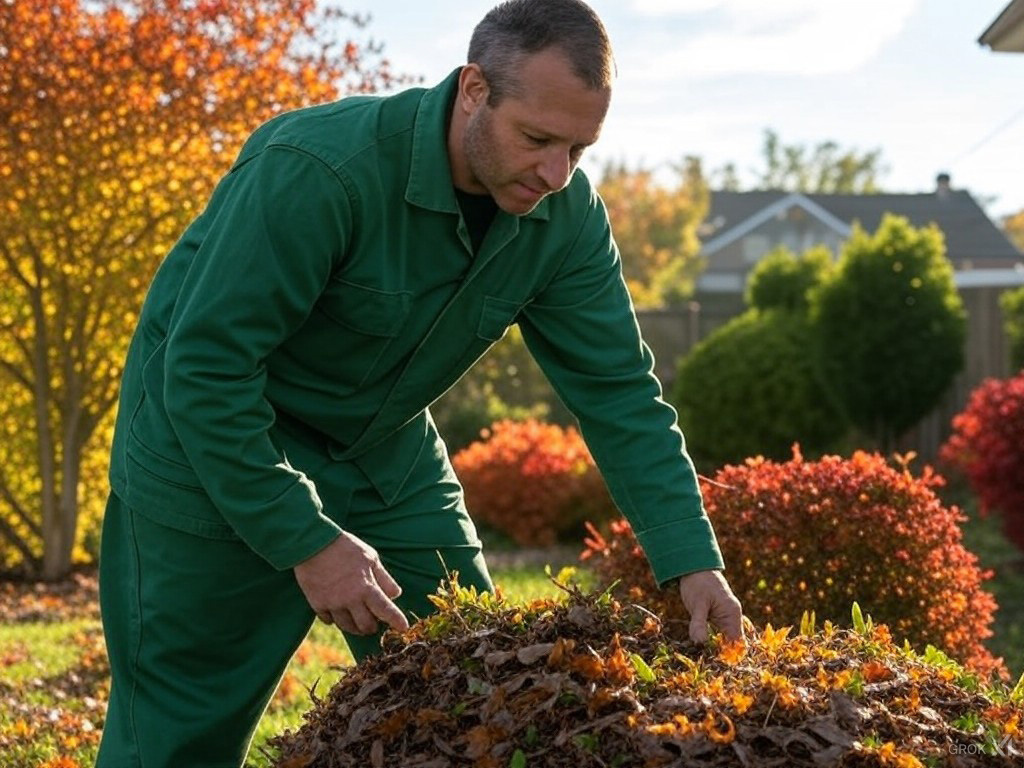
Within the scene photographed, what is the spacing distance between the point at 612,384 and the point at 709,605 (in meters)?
0.59

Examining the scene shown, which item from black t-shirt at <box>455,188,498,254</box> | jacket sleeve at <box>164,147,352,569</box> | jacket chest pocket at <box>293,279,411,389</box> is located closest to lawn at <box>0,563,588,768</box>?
jacket sleeve at <box>164,147,352,569</box>

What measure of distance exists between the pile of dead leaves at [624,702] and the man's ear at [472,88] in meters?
0.97

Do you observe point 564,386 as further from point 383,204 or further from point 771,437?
point 771,437

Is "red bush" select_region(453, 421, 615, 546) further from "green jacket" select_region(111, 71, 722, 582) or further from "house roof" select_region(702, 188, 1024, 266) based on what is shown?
"house roof" select_region(702, 188, 1024, 266)

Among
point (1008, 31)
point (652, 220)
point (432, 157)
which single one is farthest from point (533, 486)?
point (652, 220)

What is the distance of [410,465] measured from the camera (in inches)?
145

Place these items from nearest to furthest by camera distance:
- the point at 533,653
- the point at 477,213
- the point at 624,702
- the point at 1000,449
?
the point at 624,702 → the point at 533,653 → the point at 477,213 → the point at 1000,449

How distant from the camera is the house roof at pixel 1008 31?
9.73m

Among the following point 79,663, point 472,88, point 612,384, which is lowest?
point 79,663

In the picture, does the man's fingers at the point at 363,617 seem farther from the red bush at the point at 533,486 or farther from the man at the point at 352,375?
the red bush at the point at 533,486

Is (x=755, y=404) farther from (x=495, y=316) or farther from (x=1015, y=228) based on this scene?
(x=1015, y=228)

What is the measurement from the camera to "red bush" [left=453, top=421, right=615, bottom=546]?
13.9 metres

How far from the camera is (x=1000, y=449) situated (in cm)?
1105

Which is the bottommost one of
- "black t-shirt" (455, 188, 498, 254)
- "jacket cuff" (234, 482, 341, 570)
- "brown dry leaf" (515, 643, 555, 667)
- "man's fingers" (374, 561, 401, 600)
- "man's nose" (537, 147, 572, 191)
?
"brown dry leaf" (515, 643, 555, 667)
